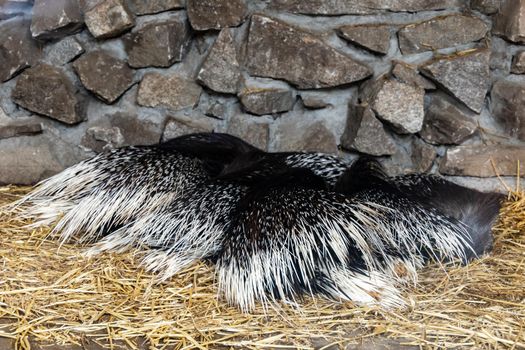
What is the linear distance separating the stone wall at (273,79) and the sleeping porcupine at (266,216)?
189mm

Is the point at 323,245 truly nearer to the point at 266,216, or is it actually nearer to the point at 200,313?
the point at 266,216

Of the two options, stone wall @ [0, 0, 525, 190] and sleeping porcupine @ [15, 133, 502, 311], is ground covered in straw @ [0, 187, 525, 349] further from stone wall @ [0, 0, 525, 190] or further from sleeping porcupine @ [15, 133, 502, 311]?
stone wall @ [0, 0, 525, 190]

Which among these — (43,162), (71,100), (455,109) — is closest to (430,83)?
(455,109)

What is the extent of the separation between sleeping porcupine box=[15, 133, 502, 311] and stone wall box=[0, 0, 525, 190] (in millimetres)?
189

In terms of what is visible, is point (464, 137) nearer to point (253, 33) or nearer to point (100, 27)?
point (253, 33)

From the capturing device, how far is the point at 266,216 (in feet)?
6.43

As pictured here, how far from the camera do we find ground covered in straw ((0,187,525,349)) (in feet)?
5.47

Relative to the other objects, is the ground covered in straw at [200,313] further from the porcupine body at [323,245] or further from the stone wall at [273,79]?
the stone wall at [273,79]

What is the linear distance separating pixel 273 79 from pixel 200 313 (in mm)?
1094

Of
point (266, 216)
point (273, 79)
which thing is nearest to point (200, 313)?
point (266, 216)

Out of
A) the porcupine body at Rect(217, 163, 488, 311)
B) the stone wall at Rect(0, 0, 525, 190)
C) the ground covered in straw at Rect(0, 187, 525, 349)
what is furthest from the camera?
the stone wall at Rect(0, 0, 525, 190)

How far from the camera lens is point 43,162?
265cm

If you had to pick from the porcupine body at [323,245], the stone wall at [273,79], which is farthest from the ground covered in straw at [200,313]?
the stone wall at [273,79]

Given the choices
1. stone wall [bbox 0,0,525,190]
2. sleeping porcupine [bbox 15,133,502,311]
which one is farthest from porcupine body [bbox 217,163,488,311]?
stone wall [bbox 0,0,525,190]
